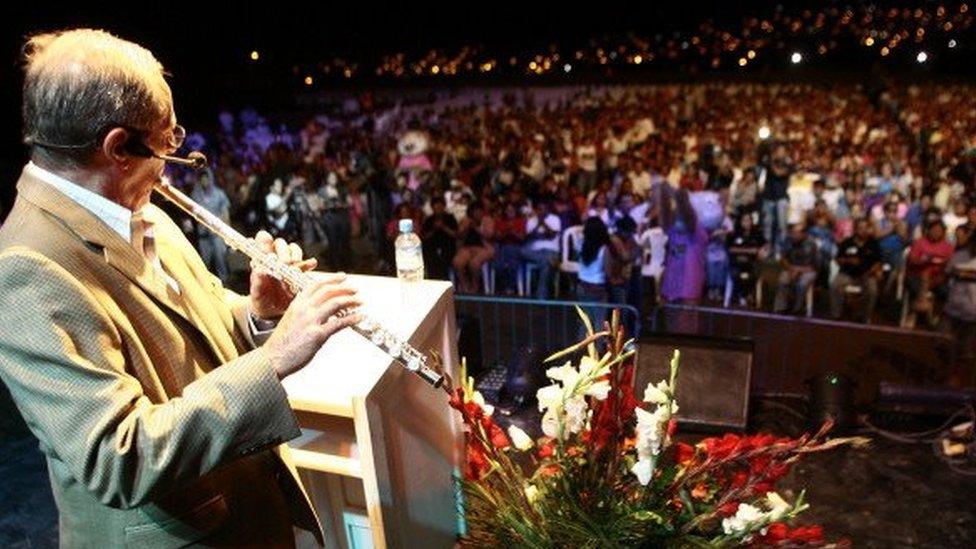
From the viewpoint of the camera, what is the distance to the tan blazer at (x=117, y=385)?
3.78 ft

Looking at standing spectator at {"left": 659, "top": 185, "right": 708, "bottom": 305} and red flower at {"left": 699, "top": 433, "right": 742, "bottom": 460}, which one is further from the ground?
red flower at {"left": 699, "top": 433, "right": 742, "bottom": 460}

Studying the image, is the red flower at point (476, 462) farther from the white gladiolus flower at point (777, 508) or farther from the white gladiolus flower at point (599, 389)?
the white gladiolus flower at point (777, 508)

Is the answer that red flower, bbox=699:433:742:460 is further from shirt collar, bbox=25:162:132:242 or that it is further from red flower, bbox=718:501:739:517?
shirt collar, bbox=25:162:132:242

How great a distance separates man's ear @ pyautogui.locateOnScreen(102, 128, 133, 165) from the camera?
1.23 metres

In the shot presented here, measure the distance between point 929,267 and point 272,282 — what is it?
5.98m

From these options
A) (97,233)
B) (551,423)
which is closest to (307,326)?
(97,233)

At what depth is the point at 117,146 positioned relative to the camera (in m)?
1.25

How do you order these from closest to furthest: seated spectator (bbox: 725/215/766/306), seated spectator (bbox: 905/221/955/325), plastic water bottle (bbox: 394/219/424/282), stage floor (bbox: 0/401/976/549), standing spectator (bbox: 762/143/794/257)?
plastic water bottle (bbox: 394/219/424/282)
stage floor (bbox: 0/401/976/549)
seated spectator (bbox: 905/221/955/325)
seated spectator (bbox: 725/215/766/306)
standing spectator (bbox: 762/143/794/257)

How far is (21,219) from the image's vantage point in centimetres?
127

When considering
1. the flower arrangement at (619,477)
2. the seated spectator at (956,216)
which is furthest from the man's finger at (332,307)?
the seated spectator at (956,216)

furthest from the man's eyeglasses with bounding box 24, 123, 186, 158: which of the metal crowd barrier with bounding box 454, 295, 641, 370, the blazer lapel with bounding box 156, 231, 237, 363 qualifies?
the metal crowd barrier with bounding box 454, 295, 641, 370

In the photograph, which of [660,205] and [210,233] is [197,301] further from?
[210,233]

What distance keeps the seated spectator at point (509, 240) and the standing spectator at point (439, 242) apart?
44 cm

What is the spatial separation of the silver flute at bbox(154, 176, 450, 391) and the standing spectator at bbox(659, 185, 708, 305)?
5.07 meters
